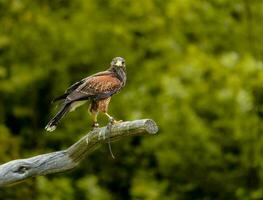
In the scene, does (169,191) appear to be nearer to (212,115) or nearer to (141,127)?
(212,115)

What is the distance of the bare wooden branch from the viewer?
5855 mm

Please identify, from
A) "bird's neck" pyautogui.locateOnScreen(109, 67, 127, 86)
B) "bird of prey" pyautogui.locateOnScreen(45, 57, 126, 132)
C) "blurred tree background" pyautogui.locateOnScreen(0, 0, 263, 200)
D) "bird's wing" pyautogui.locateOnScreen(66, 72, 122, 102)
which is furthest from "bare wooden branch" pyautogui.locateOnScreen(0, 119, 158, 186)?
"blurred tree background" pyautogui.locateOnScreen(0, 0, 263, 200)

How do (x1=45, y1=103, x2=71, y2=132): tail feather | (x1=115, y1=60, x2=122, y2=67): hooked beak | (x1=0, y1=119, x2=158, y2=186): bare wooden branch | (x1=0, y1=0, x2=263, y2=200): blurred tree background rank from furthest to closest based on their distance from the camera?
(x1=0, y1=0, x2=263, y2=200): blurred tree background
(x1=115, y1=60, x2=122, y2=67): hooked beak
(x1=0, y1=119, x2=158, y2=186): bare wooden branch
(x1=45, y1=103, x2=71, y2=132): tail feather

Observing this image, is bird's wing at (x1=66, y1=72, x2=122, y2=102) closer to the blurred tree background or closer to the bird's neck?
the bird's neck

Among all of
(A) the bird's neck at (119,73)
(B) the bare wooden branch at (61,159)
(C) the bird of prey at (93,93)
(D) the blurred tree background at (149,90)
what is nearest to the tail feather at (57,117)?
(C) the bird of prey at (93,93)

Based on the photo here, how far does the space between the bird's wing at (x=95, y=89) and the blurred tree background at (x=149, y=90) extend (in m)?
5.15

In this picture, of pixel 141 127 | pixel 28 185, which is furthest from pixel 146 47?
pixel 141 127

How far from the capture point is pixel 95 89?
5.88 meters

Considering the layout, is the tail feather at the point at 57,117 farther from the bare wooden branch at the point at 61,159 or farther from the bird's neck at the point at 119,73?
the bird's neck at the point at 119,73

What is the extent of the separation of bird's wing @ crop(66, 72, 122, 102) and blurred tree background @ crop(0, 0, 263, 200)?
16.9 ft

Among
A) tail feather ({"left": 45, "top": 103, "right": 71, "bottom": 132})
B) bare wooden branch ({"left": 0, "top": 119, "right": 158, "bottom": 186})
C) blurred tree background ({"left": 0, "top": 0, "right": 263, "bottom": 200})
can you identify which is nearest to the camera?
tail feather ({"left": 45, "top": 103, "right": 71, "bottom": 132})

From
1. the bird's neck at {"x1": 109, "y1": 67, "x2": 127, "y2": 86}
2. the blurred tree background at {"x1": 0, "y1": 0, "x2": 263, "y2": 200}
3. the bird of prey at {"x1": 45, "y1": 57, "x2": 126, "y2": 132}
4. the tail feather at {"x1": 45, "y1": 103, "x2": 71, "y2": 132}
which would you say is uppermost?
the blurred tree background at {"x1": 0, "y1": 0, "x2": 263, "y2": 200}

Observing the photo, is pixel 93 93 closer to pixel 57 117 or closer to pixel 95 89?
pixel 95 89

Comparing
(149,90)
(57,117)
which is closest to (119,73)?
(57,117)
